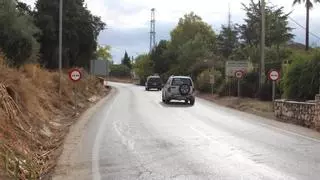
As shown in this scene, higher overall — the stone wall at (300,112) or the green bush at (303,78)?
the green bush at (303,78)

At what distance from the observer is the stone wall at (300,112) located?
80.3 feet

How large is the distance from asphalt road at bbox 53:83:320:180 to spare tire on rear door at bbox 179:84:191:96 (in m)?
16.7

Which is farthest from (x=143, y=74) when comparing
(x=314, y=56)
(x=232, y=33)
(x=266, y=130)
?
(x=266, y=130)

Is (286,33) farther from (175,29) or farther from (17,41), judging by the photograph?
(17,41)

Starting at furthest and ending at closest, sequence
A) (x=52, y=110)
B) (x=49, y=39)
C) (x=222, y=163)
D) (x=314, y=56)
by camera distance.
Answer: (x=49, y=39)
(x=314, y=56)
(x=52, y=110)
(x=222, y=163)

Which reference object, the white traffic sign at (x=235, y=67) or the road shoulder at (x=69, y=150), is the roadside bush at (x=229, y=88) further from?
the road shoulder at (x=69, y=150)

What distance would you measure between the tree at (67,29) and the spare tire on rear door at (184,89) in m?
19.8

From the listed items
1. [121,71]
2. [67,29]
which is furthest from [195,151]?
[121,71]

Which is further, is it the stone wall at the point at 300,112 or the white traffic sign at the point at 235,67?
the white traffic sign at the point at 235,67

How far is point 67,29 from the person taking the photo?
61469 mm

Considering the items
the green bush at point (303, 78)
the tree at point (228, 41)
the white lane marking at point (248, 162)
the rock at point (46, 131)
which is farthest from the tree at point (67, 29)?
the white lane marking at point (248, 162)

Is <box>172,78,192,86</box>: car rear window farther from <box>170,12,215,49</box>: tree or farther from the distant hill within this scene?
<box>170,12,215,49</box>: tree

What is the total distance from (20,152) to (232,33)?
88701 mm

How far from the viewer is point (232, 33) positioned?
10144 centimetres
